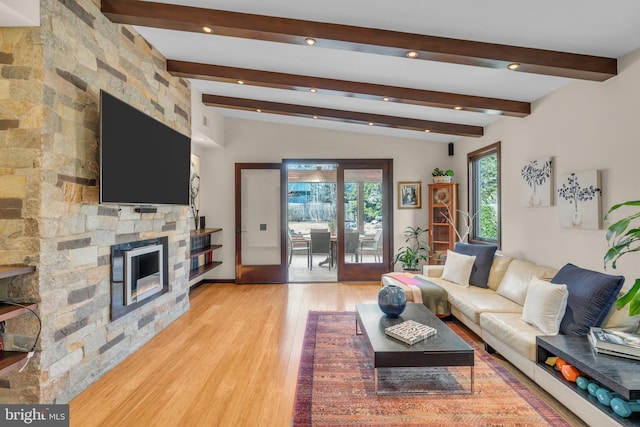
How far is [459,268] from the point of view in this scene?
412cm

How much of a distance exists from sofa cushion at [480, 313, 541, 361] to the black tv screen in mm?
3304

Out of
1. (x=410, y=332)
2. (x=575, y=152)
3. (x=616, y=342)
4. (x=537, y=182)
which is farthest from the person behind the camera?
(x=537, y=182)

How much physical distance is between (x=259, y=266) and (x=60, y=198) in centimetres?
395

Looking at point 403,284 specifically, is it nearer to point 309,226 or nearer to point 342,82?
point 342,82

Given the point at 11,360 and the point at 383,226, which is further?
the point at 383,226

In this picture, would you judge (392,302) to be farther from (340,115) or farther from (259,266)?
(259,266)

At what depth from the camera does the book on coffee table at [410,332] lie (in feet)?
7.89

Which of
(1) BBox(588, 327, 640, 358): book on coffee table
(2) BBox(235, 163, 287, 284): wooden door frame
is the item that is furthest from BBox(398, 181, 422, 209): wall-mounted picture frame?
(1) BBox(588, 327, 640, 358): book on coffee table

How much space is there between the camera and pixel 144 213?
3.28 m

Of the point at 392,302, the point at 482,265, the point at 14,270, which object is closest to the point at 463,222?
the point at 482,265

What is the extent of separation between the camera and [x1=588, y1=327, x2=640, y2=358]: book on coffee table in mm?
2021

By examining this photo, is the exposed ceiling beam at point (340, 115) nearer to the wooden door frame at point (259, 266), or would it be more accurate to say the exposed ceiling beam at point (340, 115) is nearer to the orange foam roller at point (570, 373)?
the wooden door frame at point (259, 266)

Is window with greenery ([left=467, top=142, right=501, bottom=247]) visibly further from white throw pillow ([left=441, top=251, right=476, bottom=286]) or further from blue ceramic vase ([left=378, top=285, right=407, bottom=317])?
blue ceramic vase ([left=378, top=285, right=407, bottom=317])

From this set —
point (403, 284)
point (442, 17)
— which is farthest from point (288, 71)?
point (403, 284)
